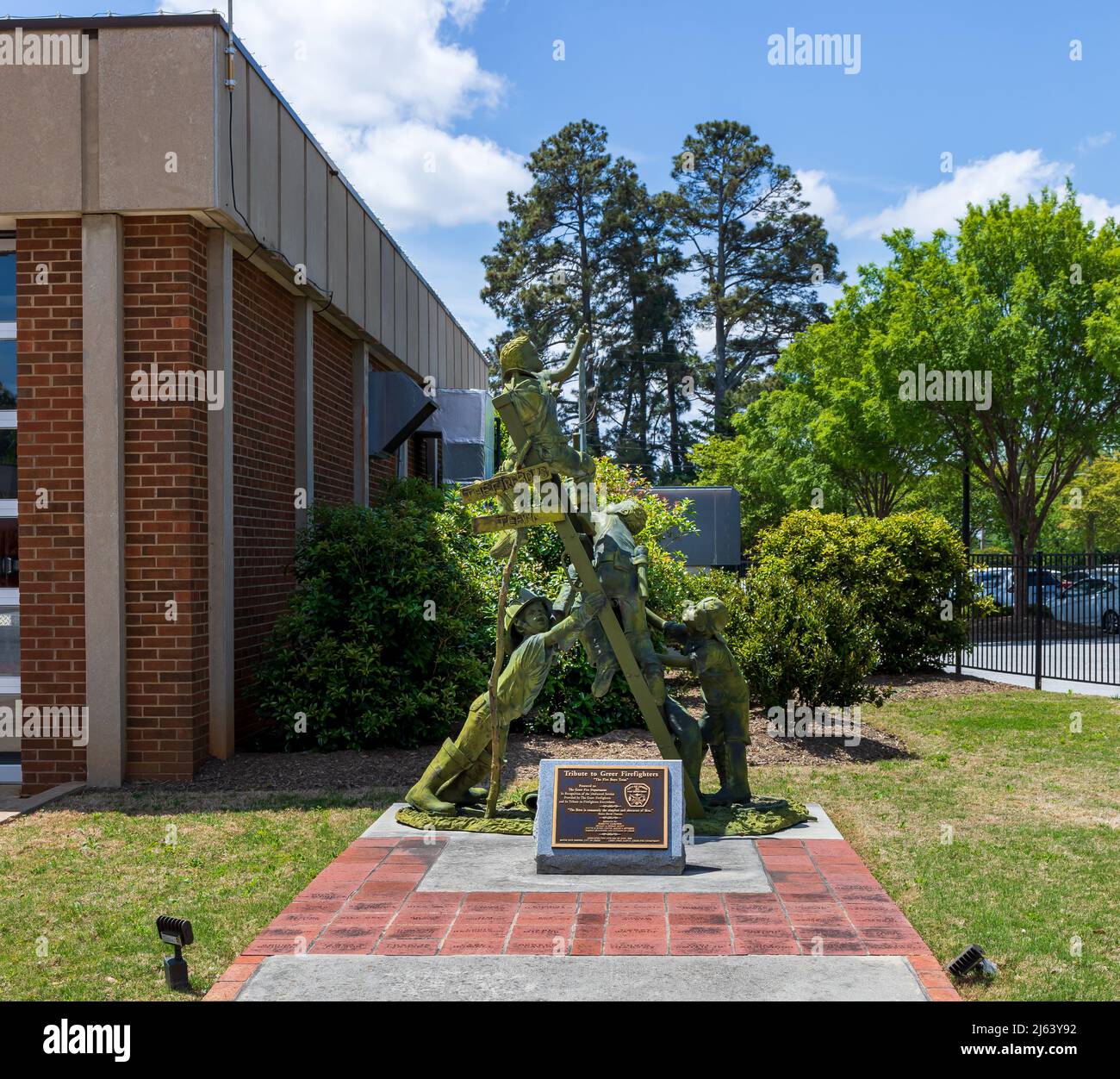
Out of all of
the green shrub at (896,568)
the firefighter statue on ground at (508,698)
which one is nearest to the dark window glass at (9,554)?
the firefighter statue on ground at (508,698)

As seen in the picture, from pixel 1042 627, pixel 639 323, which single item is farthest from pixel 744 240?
pixel 1042 627

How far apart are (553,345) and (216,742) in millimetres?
30109

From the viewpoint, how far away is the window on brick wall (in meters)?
8.86

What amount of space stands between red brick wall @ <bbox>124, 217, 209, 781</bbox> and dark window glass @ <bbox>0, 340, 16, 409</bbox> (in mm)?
1087

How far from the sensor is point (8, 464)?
8.91 m

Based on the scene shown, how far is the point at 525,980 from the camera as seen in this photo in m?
4.52

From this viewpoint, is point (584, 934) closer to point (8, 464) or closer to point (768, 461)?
point (8, 464)

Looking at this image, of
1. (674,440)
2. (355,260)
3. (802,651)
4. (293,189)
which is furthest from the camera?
(674,440)

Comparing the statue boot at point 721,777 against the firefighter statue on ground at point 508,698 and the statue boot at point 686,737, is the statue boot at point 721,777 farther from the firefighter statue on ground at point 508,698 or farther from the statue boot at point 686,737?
the firefighter statue on ground at point 508,698

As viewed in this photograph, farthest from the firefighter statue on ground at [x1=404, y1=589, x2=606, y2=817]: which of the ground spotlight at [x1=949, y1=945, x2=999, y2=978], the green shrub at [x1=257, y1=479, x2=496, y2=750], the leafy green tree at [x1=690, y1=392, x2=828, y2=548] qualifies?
the leafy green tree at [x1=690, y1=392, x2=828, y2=548]

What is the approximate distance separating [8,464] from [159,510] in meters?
1.36

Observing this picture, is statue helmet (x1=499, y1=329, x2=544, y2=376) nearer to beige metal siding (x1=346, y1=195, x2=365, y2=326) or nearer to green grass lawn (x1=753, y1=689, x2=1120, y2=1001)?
green grass lawn (x1=753, y1=689, x2=1120, y2=1001)

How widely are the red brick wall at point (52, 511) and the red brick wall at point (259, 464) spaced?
1.31 m
